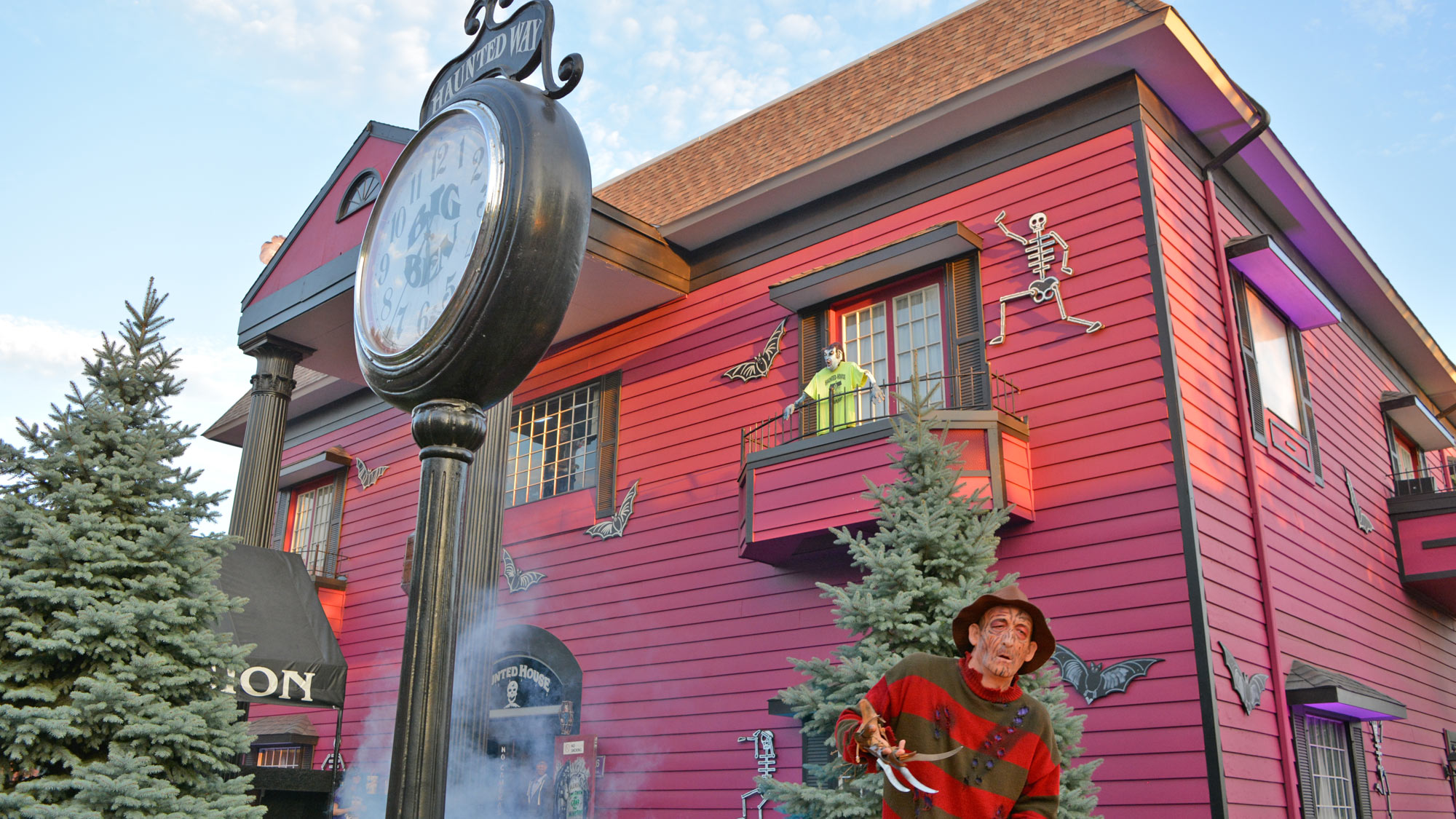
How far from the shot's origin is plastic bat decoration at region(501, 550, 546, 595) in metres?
12.9

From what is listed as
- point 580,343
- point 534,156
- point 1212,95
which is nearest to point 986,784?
point 534,156

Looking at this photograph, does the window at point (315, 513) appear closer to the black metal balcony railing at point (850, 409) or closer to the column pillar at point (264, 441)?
the column pillar at point (264, 441)

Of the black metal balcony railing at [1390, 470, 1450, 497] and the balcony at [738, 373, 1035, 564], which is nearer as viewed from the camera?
the balcony at [738, 373, 1035, 564]

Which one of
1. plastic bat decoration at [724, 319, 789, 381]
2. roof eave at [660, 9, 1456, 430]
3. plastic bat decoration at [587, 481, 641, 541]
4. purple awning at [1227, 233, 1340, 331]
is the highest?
roof eave at [660, 9, 1456, 430]

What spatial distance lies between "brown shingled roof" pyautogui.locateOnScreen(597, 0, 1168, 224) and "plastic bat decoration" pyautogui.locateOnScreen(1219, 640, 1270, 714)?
17.0 feet

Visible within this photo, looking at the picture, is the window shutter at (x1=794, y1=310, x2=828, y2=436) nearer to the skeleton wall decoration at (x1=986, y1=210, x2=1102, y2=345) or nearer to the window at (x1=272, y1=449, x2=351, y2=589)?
the skeleton wall decoration at (x1=986, y1=210, x2=1102, y2=345)

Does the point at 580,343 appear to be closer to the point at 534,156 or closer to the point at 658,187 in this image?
the point at 658,187

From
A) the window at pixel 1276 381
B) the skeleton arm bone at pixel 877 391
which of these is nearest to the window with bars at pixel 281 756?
the skeleton arm bone at pixel 877 391

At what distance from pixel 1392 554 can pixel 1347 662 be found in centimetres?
292

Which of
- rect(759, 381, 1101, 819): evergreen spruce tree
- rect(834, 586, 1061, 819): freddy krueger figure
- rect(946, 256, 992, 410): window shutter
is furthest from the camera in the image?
rect(946, 256, 992, 410): window shutter

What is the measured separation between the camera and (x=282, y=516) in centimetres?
1856

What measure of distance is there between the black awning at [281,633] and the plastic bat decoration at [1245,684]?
22.8ft

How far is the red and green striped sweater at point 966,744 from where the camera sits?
Result: 2803 mm

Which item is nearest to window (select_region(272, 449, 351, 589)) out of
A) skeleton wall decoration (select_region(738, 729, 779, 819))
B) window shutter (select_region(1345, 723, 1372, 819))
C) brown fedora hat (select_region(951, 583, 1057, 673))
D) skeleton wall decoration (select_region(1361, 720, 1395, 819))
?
skeleton wall decoration (select_region(738, 729, 779, 819))
